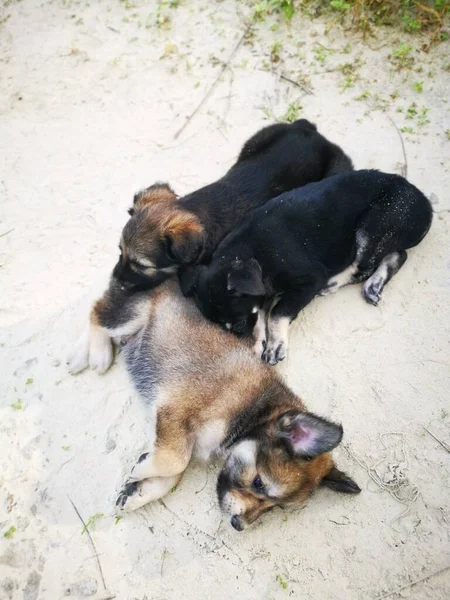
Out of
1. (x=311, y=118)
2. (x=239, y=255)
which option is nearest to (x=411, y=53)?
(x=311, y=118)

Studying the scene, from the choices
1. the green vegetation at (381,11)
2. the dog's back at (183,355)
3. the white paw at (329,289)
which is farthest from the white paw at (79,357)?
the green vegetation at (381,11)

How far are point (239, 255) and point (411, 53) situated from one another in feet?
11.9

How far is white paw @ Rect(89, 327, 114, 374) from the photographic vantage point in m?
4.01

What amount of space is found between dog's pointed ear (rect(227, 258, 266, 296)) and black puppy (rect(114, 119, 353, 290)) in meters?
0.43

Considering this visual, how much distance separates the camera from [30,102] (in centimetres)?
599

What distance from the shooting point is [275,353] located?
13.1ft

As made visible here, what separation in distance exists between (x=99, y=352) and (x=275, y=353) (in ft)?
4.49

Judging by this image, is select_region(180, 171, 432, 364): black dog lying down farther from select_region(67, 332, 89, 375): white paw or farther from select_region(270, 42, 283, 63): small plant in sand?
select_region(270, 42, 283, 63): small plant in sand

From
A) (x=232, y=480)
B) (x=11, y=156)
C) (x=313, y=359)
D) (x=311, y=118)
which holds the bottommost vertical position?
(x=313, y=359)

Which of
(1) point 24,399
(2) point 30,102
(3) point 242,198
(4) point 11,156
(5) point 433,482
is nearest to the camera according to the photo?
(5) point 433,482

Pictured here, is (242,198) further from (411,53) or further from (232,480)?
(411,53)

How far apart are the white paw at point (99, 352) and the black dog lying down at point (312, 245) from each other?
29.7 inches

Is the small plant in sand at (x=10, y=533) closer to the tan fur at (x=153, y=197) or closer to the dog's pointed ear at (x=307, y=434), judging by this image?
the dog's pointed ear at (x=307, y=434)

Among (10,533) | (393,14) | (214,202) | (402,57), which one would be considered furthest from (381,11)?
(10,533)
